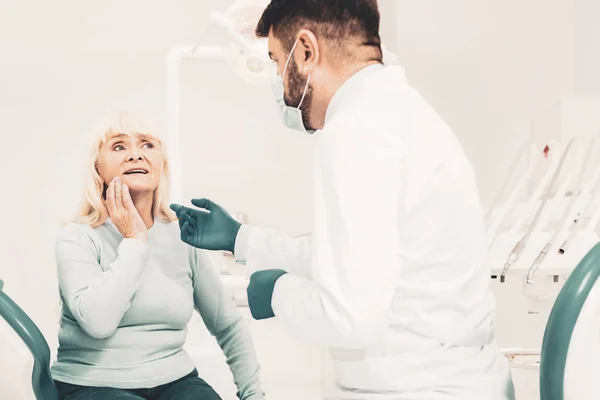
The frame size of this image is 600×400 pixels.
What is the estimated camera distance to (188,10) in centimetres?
A: 336

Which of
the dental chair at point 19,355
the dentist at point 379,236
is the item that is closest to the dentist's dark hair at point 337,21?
the dentist at point 379,236

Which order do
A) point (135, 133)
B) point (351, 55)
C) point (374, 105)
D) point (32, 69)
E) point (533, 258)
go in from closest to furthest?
point (374, 105)
point (351, 55)
point (135, 133)
point (533, 258)
point (32, 69)

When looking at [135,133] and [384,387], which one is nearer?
[384,387]

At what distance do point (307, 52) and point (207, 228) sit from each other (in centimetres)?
57

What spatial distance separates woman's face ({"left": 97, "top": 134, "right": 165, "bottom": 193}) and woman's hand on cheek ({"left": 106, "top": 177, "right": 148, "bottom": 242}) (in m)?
0.05

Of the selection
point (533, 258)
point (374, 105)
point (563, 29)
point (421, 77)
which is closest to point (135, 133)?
point (374, 105)

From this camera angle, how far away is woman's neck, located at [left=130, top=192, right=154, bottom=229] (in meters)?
1.87

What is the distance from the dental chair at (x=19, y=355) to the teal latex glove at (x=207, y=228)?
423 millimetres

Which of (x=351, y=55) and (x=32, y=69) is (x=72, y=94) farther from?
(x=351, y=55)

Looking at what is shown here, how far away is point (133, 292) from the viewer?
5.41 feet

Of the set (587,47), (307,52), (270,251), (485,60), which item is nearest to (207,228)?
(270,251)

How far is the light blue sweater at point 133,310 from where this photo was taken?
1623 mm

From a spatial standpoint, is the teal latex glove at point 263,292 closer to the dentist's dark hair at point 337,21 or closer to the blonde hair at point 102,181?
the dentist's dark hair at point 337,21

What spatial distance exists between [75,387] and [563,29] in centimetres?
266
